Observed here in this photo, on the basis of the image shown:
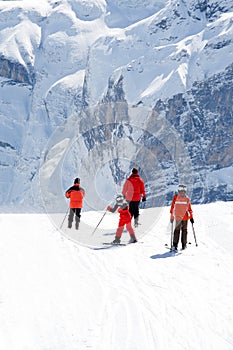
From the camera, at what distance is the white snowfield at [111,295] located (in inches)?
330

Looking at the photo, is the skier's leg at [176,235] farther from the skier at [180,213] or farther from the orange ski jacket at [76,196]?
the orange ski jacket at [76,196]

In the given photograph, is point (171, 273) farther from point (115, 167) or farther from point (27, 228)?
point (115, 167)

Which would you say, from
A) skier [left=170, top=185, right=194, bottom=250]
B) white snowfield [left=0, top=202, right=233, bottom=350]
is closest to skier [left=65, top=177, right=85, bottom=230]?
white snowfield [left=0, top=202, right=233, bottom=350]

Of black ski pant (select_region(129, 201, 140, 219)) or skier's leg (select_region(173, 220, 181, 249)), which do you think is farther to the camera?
black ski pant (select_region(129, 201, 140, 219))

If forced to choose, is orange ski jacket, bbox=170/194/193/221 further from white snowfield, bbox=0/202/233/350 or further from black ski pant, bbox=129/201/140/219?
black ski pant, bbox=129/201/140/219

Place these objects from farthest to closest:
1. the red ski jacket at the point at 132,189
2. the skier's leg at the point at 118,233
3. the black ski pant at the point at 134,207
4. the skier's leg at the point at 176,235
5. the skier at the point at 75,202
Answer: the skier at the point at 75,202 → the black ski pant at the point at 134,207 → the red ski jacket at the point at 132,189 → the skier's leg at the point at 118,233 → the skier's leg at the point at 176,235

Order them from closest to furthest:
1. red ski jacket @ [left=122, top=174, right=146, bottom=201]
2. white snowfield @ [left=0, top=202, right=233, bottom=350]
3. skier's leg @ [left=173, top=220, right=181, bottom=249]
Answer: white snowfield @ [left=0, top=202, right=233, bottom=350] < skier's leg @ [left=173, top=220, right=181, bottom=249] < red ski jacket @ [left=122, top=174, right=146, bottom=201]

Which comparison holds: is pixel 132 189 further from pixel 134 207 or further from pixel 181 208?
pixel 181 208

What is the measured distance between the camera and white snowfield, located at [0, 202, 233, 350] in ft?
27.5

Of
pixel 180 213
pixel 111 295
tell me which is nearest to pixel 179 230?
pixel 180 213

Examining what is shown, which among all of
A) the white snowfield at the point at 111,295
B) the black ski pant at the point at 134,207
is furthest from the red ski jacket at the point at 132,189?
the white snowfield at the point at 111,295

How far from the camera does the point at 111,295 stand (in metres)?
10.4

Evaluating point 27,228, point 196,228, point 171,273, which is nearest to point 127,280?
point 171,273

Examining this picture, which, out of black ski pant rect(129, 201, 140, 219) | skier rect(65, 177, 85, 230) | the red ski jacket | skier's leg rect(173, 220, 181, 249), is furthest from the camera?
skier rect(65, 177, 85, 230)
